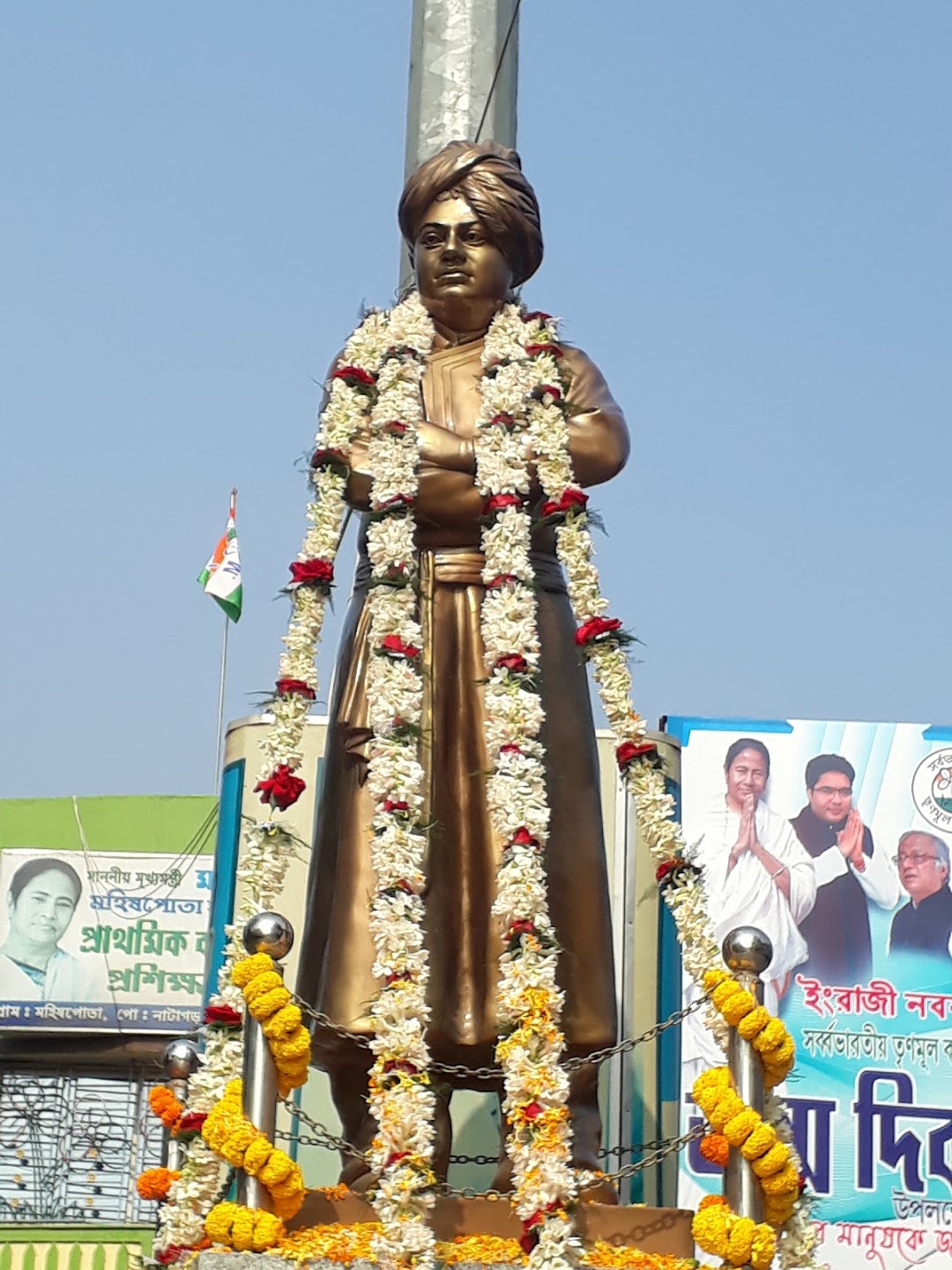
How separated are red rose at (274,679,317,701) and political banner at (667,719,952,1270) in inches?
314

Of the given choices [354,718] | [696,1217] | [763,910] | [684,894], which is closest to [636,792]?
[684,894]

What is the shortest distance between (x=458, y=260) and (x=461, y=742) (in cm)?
163

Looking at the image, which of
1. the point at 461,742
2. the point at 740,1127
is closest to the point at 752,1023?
the point at 740,1127

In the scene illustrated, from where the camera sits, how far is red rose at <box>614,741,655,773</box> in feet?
20.5

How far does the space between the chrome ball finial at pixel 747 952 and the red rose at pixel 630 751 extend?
0.76 meters

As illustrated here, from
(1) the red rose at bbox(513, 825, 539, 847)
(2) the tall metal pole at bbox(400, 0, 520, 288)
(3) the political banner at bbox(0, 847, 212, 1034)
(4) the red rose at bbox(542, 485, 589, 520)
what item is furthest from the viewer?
(3) the political banner at bbox(0, 847, 212, 1034)

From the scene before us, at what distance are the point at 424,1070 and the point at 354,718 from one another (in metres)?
1.22

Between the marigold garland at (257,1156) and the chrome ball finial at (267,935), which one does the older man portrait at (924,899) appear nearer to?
the chrome ball finial at (267,935)

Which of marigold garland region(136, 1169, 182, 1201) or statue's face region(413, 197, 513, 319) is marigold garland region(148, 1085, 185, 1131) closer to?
marigold garland region(136, 1169, 182, 1201)

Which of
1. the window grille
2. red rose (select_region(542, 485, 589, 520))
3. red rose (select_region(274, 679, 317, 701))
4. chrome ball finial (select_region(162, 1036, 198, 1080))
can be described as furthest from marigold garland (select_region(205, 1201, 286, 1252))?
the window grille

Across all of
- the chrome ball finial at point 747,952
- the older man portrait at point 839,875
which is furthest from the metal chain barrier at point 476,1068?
the older man portrait at point 839,875

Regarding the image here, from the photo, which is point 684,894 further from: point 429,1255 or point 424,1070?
point 429,1255

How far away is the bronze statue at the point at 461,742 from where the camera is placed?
602 centimetres

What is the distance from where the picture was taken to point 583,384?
6.66 meters
